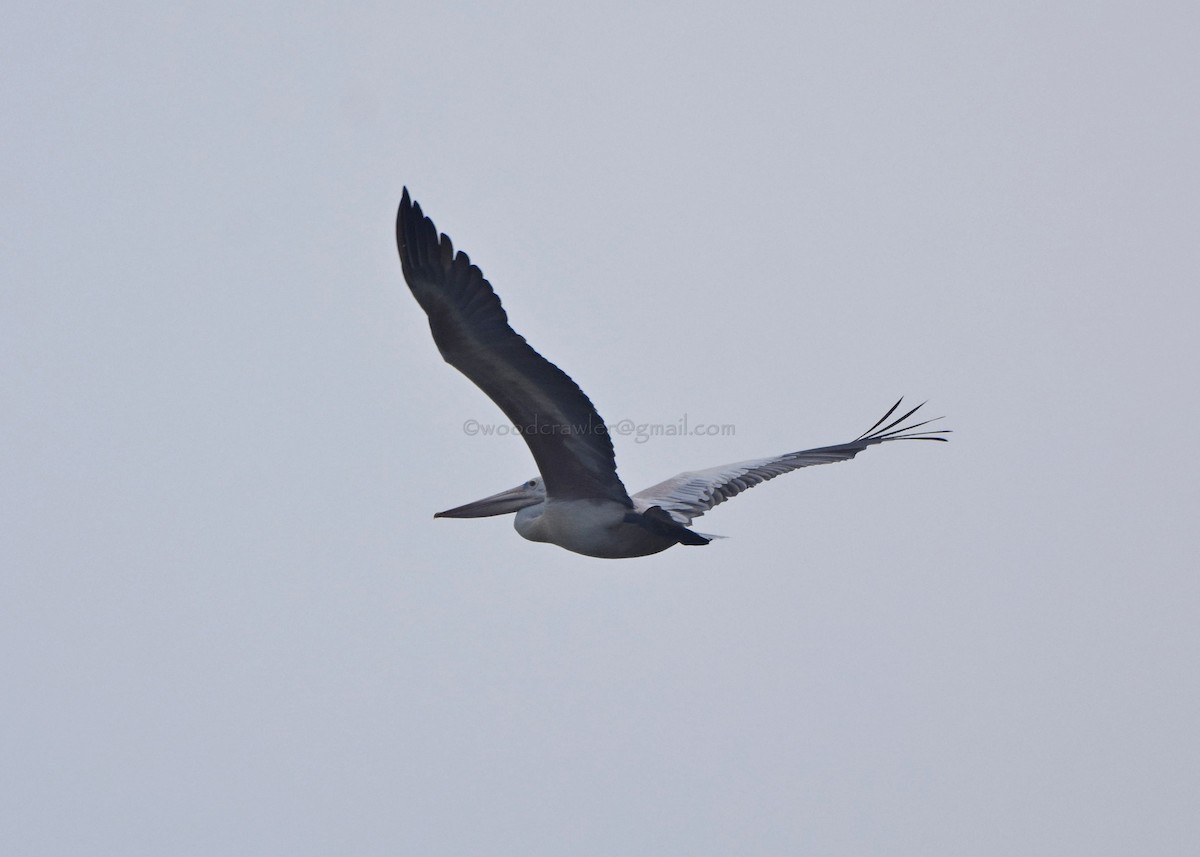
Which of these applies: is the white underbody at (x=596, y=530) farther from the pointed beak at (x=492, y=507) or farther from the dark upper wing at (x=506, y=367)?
the pointed beak at (x=492, y=507)

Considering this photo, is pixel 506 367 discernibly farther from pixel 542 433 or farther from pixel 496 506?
pixel 496 506

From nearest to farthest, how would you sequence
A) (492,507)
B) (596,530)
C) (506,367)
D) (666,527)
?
(506,367) < (666,527) < (596,530) < (492,507)

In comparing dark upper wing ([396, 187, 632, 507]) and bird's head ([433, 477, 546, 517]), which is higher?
dark upper wing ([396, 187, 632, 507])

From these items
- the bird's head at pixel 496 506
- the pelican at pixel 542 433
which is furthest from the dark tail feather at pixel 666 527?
the bird's head at pixel 496 506

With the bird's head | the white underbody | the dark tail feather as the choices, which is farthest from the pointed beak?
the dark tail feather

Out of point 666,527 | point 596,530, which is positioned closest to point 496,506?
point 596,530

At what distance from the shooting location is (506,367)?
28.4 ft

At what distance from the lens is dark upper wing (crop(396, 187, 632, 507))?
818cm

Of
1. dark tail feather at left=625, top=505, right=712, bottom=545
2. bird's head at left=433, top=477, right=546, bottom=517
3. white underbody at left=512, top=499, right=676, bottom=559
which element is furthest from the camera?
bird's head at left=433, top=477, right=546, bottom=517

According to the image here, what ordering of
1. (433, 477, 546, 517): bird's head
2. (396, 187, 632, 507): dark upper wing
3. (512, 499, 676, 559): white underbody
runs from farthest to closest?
(433, 477, 546, 517): bird's head
(512, 499, 676, 559): white underbody
(396, 187, 632, 507): dark upper wing

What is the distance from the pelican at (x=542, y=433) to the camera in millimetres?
8219

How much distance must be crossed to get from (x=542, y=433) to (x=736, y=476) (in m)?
2.76

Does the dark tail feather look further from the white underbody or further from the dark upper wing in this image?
the dark upper wing

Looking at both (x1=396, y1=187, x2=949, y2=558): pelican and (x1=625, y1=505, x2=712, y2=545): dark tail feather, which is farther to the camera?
(x1=625, y1=505, x2=712, y2=545): dark tail feather
